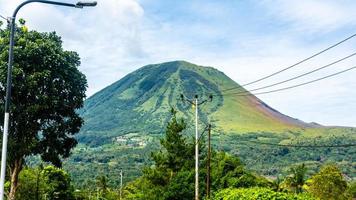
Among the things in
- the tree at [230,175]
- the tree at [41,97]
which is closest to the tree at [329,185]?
the tree at [230,175]

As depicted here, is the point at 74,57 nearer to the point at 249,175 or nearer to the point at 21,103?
the point at 21,103

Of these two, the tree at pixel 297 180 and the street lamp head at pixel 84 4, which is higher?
the street lamp head at pixel 84 4

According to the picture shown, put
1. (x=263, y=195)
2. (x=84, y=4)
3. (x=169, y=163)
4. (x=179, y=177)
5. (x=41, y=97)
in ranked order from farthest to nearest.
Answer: (x=169, y=163) → (x=179, y=177) → (x=263, y=195) → (x=41, y=97) → (x=84, y=4)

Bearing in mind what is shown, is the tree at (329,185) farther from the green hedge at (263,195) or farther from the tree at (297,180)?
the green hedge at (263,195)

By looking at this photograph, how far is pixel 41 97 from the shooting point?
2178cm

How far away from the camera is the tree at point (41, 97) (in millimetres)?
21672

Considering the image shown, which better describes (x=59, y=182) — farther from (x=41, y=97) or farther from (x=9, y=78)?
(x=9, y=78)

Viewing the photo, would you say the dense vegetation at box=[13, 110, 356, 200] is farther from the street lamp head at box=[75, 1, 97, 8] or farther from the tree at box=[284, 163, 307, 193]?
the tree at box=[284, 163, 307, 193]

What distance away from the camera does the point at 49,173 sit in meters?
67.6

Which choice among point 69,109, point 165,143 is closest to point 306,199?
point 69,109

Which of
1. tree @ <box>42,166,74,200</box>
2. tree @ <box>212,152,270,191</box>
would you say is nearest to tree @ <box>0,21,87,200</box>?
tree @ <box>212,152,270,191</box>

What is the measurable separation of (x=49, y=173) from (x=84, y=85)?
153 feet

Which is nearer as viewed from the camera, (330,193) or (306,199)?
(306,199)

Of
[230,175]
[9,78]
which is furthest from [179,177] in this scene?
[9,78]
